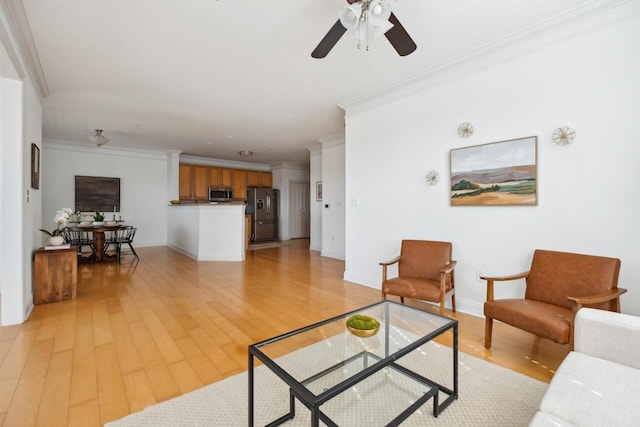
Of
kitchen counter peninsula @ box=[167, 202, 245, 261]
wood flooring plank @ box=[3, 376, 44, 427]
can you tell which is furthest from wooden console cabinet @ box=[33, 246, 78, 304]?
kitchen counter peninsula @ box=[167, 202, 245, 261]

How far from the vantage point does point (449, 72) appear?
311 cm

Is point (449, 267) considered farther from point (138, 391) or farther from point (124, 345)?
point (124, 345)

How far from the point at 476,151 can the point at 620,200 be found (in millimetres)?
1152

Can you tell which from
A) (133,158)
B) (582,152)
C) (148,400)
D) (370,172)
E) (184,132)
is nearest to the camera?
(148,400)

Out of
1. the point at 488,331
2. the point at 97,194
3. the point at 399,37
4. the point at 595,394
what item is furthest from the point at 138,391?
the point at 97,194

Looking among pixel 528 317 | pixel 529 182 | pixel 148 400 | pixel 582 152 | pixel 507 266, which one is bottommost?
pixel 148 400

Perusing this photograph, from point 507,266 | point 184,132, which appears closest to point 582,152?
point 507,266

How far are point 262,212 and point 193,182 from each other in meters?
2.17

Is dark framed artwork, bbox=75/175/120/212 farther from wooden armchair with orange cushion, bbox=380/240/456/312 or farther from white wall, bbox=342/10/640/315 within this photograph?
wooden armchair with orange cushion, bbox=380/240/456/312

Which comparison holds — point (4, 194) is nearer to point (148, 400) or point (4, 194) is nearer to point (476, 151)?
point (148, 400)

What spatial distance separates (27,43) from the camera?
264 cm

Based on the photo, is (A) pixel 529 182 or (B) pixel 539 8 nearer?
(B) pixel 539 8

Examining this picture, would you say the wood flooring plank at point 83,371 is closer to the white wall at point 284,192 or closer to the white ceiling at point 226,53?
the white ceiling at point 226,53

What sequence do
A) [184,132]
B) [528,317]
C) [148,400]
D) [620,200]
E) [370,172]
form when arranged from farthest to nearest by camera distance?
[184,132] → [370,172] → [620,200] → [528,317] → [148,400]
